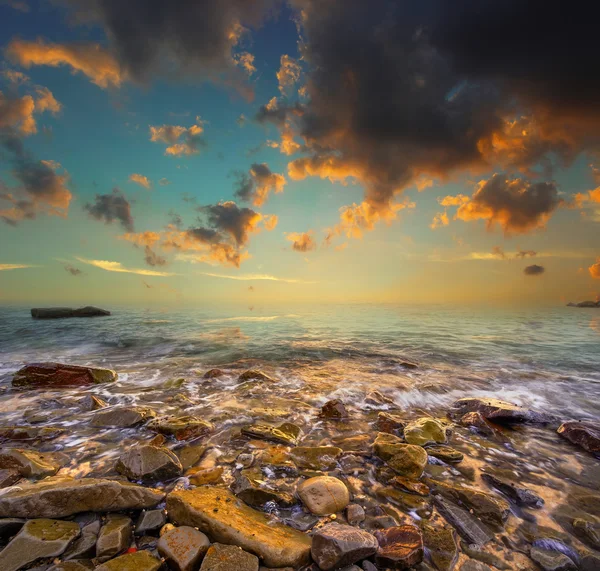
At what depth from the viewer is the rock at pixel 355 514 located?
143 inches

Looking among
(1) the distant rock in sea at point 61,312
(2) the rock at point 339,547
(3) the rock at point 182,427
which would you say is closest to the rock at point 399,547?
(2) the rock at point 339,547

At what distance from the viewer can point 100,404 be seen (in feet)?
25.5

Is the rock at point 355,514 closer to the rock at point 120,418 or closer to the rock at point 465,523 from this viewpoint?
the rock at point 465,523

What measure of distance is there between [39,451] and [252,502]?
463 cm

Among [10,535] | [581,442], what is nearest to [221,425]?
[10,535]

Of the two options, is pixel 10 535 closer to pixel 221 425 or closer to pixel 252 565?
pixel 252 565

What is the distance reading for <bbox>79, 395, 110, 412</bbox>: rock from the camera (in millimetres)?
7582

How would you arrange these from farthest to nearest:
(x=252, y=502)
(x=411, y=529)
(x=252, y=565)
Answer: (x=252, y=502)
(x=411, y=529)
(x=252, y=565)

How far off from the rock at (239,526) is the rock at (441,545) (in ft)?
4.93

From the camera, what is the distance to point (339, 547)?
2865 millimetres

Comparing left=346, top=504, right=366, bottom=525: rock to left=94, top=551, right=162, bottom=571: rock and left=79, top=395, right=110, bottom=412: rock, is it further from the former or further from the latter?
left=79, top=395, right=110, bottom=412: rock

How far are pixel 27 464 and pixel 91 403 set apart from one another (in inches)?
148

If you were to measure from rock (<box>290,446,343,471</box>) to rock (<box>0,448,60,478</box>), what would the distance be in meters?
4.16

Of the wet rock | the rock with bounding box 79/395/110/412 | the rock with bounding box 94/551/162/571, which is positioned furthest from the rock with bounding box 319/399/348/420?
the rock with bounding box 79/395/110/412
